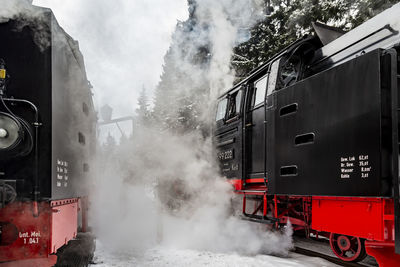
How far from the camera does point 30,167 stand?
3.31m

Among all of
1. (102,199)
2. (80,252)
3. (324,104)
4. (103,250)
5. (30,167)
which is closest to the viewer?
(30,167)

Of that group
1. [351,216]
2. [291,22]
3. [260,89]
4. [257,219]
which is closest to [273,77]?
[260,89]

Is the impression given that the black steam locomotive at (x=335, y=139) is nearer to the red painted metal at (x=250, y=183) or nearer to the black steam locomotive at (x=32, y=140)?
the red painted metal at (x=250, y=183)

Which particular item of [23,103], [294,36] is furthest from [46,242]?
[294,36]

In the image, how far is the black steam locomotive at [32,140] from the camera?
3.20m

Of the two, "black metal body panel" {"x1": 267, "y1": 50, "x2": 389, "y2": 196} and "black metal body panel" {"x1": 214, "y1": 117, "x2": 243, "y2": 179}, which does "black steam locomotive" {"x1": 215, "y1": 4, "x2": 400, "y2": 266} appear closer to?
"black metal body panel" {"x1": 267, "y1": 50, "x2": 389, "y2": 196}

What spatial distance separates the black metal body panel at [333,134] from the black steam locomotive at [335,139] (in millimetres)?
11

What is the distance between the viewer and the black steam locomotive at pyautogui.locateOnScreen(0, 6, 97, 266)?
126 inches

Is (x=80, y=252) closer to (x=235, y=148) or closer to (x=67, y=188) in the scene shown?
(x=67, y=188)

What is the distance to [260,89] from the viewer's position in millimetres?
6012

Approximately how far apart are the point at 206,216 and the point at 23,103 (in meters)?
5.06

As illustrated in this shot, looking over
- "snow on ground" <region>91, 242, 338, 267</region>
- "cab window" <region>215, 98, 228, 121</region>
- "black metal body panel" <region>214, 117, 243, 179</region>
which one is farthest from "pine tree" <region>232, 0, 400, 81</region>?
"snow on ground" <region>91, 242, 338, 267</region>

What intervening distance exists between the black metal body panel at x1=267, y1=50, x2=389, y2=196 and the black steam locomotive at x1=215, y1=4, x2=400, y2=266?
0.01m

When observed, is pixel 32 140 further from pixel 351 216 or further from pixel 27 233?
pixel 351 216
